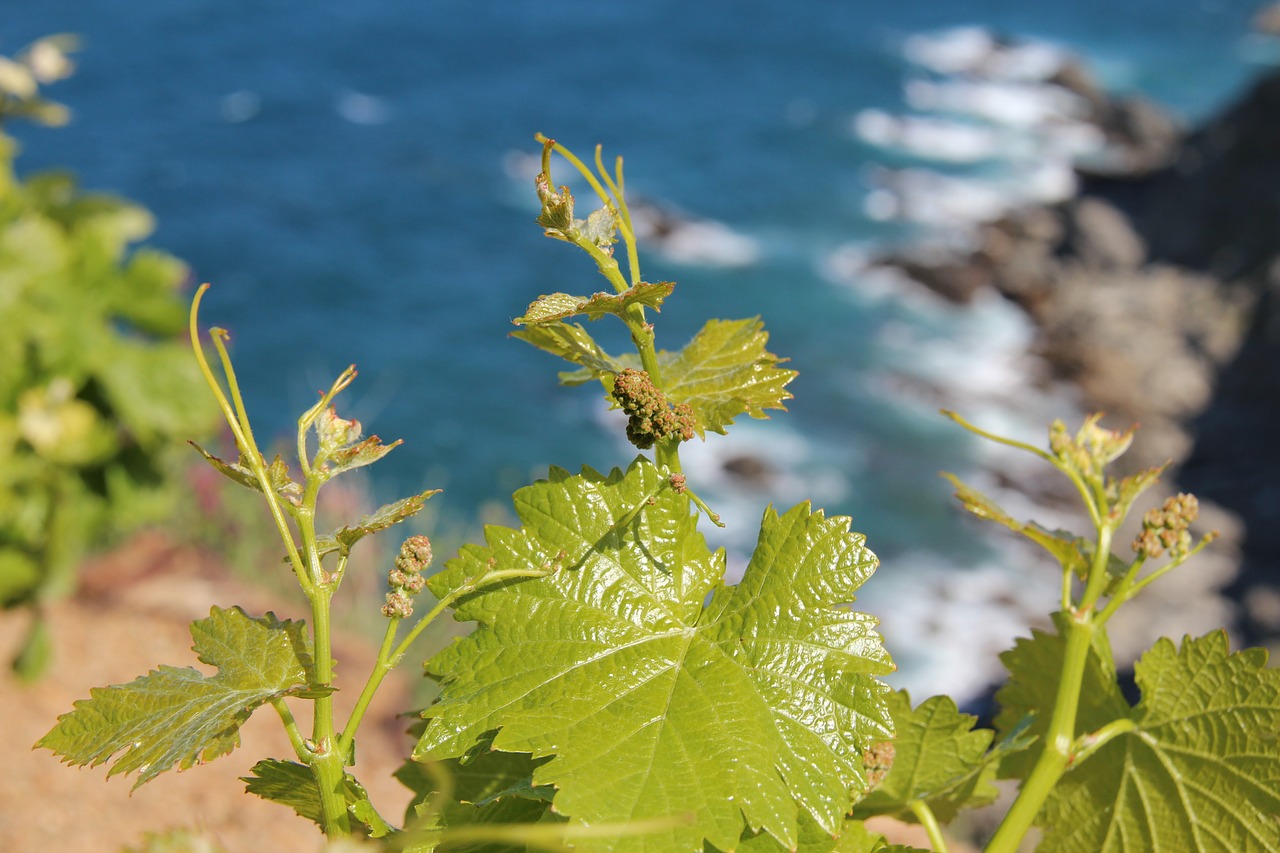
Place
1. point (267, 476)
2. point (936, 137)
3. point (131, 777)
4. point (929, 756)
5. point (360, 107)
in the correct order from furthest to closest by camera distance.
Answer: point (936, 137) → point (360, 107) → point (131, 777) → point (929, 756) → point (267, 476)

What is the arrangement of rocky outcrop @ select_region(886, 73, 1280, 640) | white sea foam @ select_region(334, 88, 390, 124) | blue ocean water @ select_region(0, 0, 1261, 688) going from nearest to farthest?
rocky outcrop @ select_region(886, 73, 1280, 640) → blue ocean water @ select_region(0, 0, 1261, 688) → white sea foam @ select_region(334, 88, 390, 124)

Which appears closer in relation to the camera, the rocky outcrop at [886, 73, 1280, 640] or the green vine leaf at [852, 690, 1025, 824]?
the green vine leaf at [852, 690, 1025, 824]

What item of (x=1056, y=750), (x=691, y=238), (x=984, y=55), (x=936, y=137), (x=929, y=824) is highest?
(x=984, y=55)

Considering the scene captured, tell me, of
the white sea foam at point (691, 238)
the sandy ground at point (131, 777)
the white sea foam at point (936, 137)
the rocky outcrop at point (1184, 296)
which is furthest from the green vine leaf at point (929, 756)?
the white sea foam at point (936, 137)

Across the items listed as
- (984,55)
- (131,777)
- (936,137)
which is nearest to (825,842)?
(131,777)

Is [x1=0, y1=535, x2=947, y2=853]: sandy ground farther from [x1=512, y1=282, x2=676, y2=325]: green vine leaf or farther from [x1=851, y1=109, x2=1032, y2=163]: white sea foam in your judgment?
[x1=851, y1=109, x2=1032, y2=163]: white sea foam

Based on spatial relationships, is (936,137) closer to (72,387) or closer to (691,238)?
(691,238)

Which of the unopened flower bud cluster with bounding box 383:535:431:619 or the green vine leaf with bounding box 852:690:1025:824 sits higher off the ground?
the unopened flower bud cluster with bounding box 383:535:431:619

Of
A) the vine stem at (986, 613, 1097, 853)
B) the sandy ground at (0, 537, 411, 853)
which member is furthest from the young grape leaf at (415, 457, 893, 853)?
the sandy ground at (0, 537, 411, 853)
